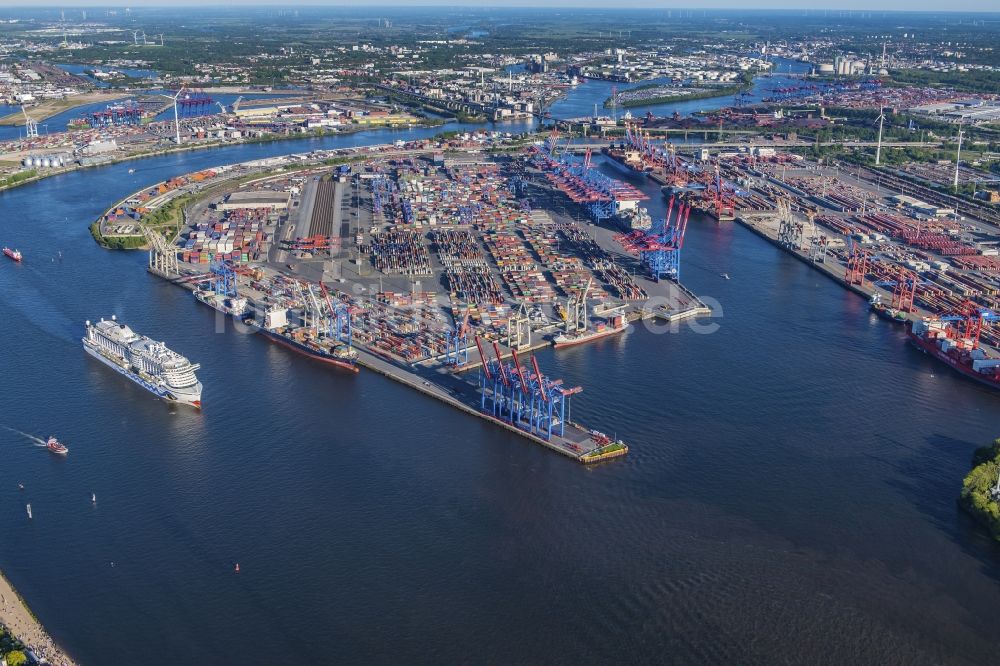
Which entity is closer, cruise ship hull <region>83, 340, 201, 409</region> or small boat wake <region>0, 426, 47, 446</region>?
small boat wake <region>0, 426, 47, 446</region>

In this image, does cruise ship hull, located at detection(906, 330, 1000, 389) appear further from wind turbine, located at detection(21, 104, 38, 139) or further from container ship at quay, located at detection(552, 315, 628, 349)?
wind turbine, located at detection(21, 104, 38, 139)

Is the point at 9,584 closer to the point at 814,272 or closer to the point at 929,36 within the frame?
the point at 814,272

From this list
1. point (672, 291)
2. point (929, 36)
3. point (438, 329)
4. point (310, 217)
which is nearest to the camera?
point (438, 329)

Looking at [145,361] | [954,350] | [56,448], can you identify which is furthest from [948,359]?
[56,448]

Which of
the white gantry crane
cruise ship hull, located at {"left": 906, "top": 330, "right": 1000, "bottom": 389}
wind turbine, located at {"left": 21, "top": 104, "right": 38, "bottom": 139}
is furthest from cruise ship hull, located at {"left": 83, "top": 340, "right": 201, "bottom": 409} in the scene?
wind turbine, located at {"left": 21, "top": 104, "right": 38, "bottom": 139}

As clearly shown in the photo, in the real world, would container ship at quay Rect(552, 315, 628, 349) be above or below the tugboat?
above

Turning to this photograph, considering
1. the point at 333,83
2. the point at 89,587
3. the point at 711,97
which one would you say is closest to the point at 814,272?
the point at 89,587

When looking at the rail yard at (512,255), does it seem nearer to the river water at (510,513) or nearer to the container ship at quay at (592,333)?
the container ship at quay at (592,333)
